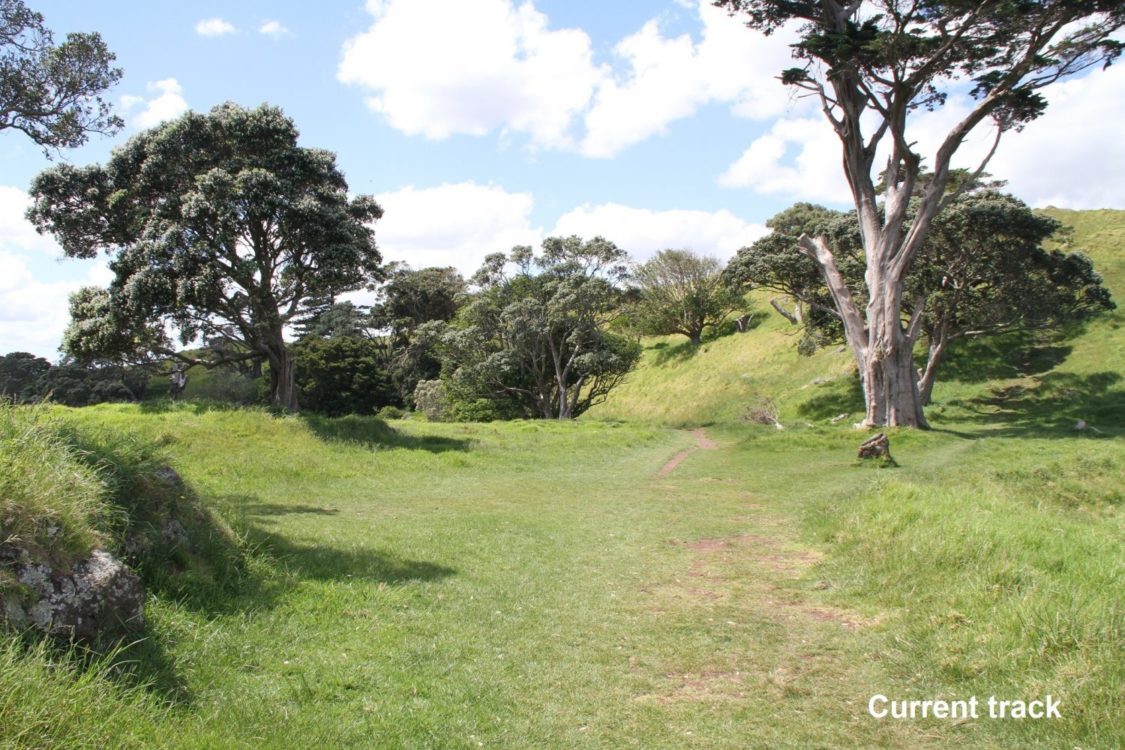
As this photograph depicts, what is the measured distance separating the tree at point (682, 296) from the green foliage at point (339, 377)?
80.6ft

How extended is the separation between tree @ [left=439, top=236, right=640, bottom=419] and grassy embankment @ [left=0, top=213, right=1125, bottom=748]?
2838 centimetres

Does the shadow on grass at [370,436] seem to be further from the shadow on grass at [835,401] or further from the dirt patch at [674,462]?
the shadow on grass at [835,401]

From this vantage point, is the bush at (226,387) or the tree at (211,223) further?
the bush at (226,387)

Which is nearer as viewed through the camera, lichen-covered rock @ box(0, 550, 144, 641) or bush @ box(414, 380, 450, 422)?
lichen-covered rock @ box(0, 550, 144, 641)

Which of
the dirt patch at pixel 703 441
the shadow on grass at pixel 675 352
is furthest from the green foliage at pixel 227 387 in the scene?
the dirt patch at pixel 703 441

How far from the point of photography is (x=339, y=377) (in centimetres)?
5778

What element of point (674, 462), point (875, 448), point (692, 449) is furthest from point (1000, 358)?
point (674, 462)

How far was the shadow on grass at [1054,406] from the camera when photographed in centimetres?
2780

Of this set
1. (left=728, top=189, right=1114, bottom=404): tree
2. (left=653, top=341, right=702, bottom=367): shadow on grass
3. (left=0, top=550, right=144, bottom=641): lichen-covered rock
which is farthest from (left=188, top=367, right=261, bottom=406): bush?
Result: (left=0, top=550, right=144, bottom=641): lichen-covered rock

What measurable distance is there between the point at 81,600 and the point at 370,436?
19399 mm

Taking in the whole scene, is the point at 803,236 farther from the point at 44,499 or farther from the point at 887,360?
the point at 44,499

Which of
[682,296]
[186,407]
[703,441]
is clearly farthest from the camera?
[682,296]

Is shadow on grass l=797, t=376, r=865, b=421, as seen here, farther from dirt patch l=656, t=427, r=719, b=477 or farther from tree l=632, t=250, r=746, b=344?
tree l=632, t=250, r=746, b=344

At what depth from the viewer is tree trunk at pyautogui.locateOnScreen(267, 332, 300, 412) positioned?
2702 centimetres
